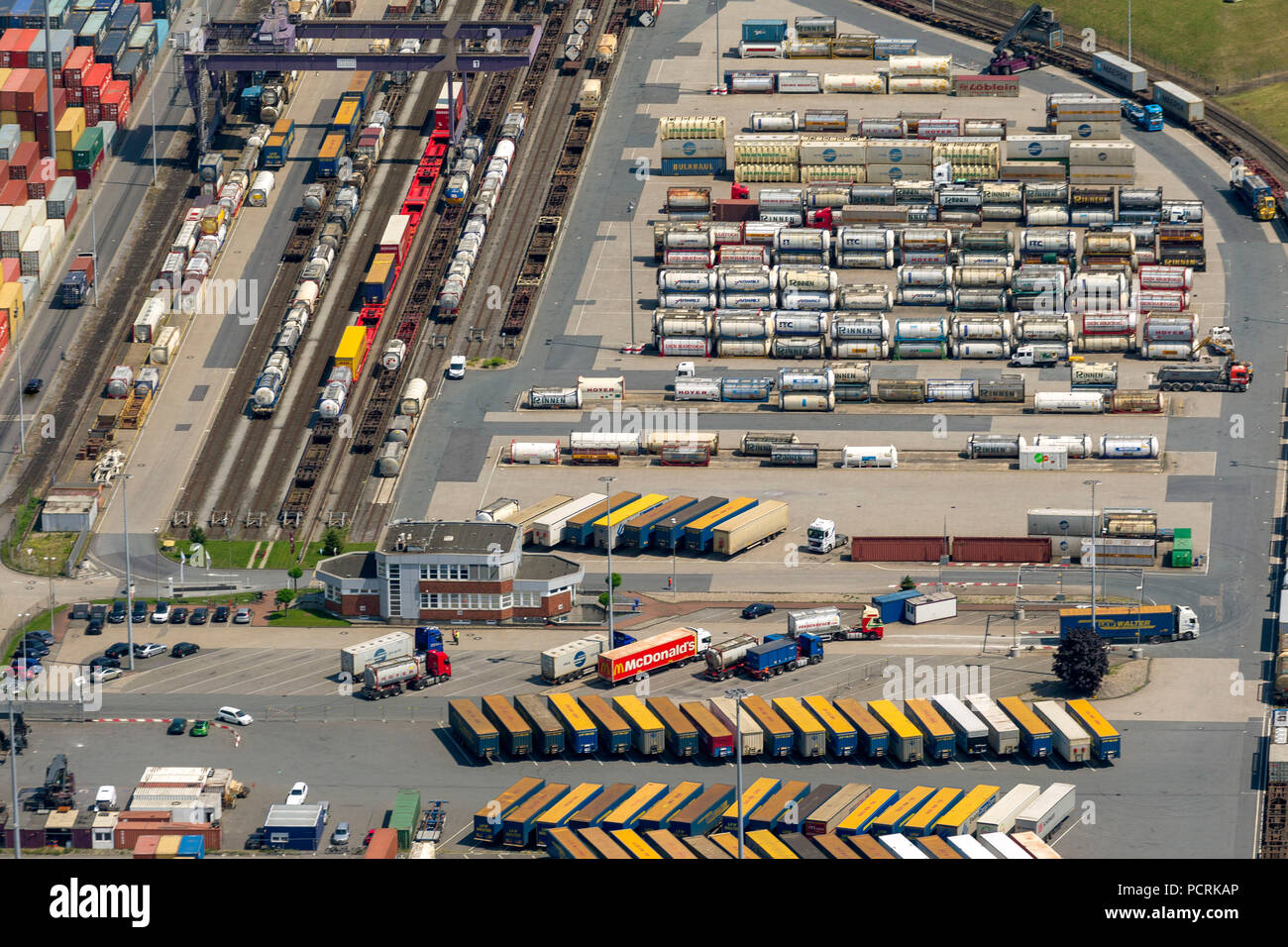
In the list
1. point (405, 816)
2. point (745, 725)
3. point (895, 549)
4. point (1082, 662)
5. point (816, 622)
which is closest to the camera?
point (405, 816)

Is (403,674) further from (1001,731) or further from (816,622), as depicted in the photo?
(1001,731)

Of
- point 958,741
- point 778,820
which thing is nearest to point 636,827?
point 778,820

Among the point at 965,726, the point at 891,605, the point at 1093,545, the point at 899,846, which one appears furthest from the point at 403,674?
the point at 1093,545

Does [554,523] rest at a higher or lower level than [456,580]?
higher

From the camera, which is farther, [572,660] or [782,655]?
[782,655]

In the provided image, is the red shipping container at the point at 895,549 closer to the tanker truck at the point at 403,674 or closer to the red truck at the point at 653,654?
the red truck at the point at 653,654

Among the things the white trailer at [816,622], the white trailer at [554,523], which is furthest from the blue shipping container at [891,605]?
the white trailer at [554,523]

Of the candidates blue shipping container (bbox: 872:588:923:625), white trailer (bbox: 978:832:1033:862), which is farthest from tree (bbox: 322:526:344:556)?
white trailer (bbox: 978:832:1033:862)

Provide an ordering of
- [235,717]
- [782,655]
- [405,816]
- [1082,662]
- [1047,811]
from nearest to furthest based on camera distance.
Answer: [1047,811], [405,816], [235,717], [1082,662], [782,655]
